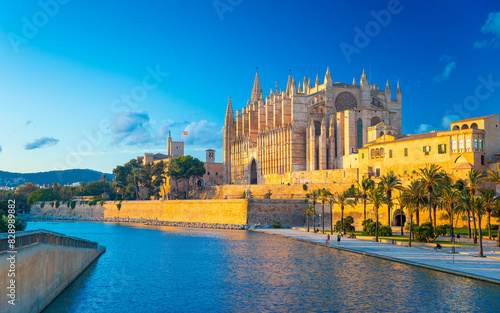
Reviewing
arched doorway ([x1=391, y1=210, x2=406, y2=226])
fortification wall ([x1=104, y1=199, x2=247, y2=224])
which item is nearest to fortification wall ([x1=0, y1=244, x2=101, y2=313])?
arched doorway ([x1=391, y1=210, x2=406, y2=226])

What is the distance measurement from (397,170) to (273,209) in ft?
49.8

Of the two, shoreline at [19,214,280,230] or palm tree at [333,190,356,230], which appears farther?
shoreline at [19,214,280,230]

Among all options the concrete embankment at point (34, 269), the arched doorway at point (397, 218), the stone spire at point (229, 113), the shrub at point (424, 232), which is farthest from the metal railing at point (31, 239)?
the stone spire at point (229, 113)

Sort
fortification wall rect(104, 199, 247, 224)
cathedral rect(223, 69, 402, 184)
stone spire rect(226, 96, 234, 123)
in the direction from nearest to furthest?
fortification wall rect(104, 199, 247, 224) < cathedral rect(223, 69, 402, 184) < stone spire rect(226, 96, 234, 123)

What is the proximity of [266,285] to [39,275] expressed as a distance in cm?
1094

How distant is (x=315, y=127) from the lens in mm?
74500

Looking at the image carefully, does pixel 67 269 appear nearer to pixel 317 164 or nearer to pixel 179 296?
pixel 179 296

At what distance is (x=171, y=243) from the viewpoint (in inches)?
1683

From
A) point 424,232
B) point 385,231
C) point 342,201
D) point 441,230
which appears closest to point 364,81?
point 342,201

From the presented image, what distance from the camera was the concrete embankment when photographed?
40.4ft

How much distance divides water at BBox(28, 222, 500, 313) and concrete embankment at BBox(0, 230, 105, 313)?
982 mm

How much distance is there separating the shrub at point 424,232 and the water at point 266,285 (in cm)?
655

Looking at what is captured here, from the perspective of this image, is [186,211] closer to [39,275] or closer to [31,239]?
[39,275]

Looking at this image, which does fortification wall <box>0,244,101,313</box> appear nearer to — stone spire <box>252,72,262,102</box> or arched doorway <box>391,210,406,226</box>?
arched doorway <box>391,210,406,226</box>
